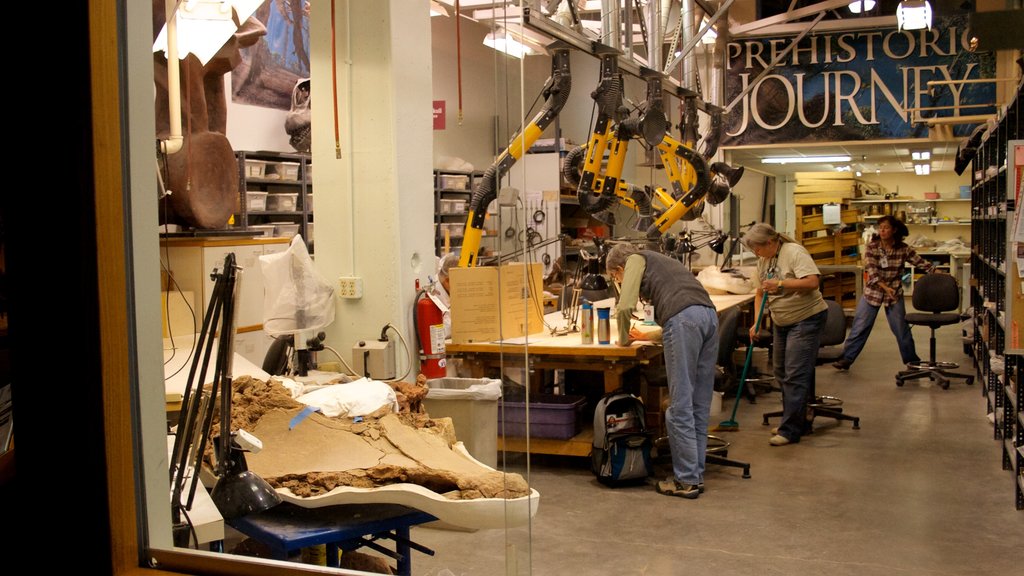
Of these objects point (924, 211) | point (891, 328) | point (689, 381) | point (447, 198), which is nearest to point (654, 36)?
point (689, 381)

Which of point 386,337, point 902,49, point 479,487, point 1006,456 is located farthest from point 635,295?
point 902,49

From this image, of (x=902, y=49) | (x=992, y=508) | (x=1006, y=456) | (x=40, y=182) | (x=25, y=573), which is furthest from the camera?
(x=902, y=49)

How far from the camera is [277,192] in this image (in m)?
8.55

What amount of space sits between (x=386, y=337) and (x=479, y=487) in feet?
8.73

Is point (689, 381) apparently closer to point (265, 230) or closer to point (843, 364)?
point (265, 230)

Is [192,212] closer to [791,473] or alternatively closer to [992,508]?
[791,473]

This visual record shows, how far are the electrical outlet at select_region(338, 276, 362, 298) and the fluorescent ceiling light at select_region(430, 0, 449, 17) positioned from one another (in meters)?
1.98

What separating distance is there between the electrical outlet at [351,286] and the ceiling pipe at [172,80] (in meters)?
1.20

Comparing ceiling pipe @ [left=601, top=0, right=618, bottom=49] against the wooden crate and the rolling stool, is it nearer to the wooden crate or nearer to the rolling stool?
the rolling stool

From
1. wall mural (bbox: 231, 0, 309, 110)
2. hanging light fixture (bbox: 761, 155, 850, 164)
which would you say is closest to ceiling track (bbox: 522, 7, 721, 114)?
wall mural (bbox: 231, 0, 309, 110)

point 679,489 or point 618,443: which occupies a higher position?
point 618,443

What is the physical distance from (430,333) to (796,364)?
2.73 meters

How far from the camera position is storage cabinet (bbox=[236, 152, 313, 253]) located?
26.1 ft

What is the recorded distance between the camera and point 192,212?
5.43m
